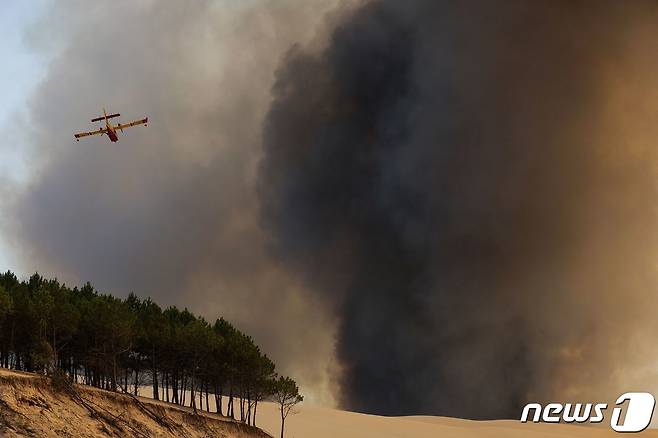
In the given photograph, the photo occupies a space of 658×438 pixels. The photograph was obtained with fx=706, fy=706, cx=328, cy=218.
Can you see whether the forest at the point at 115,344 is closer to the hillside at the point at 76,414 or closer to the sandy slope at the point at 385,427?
the hillside at the point at 76,414

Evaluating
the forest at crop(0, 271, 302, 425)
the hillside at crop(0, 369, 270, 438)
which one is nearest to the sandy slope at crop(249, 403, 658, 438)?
the forest at crop(0, 271, 302, 425)

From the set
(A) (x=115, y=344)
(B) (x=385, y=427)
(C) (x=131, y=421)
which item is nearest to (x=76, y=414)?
(C) (x=131, y=421)

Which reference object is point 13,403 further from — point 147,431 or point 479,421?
point 479,421

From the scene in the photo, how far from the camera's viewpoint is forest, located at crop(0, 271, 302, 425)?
79.6 m

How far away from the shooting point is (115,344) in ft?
280

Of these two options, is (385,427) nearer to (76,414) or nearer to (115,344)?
(115,344)

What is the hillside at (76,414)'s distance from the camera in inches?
2000

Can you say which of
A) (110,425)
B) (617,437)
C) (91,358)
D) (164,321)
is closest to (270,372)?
(164,321)

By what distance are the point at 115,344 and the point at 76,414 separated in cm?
2802

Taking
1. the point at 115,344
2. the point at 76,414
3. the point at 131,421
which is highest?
the point at 115,344

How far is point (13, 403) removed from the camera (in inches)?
2050

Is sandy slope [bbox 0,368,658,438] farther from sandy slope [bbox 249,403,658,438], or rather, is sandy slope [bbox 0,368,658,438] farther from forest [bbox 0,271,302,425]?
forest [bbox 0,271,302,425]

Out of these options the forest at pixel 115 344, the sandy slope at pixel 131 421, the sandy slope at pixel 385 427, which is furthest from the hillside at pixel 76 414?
the sandy slope at pixel 385 427

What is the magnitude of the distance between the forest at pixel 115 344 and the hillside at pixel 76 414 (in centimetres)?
566
